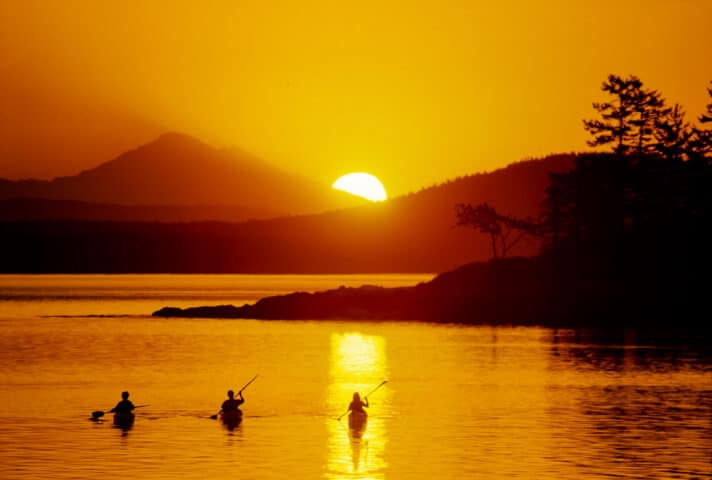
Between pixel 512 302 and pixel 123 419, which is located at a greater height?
pixel 512 302

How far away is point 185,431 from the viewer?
49.1m

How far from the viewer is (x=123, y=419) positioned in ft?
168

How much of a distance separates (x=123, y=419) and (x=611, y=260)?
7768 centimetres

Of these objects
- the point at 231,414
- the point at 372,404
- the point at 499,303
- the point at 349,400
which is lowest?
the point at 231,414

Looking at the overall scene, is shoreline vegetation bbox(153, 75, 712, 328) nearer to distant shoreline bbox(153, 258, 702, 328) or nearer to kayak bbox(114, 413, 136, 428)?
distant shoreline bbox(153, 258, 702, 328)

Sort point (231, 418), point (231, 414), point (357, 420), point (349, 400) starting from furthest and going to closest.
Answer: point (349, 400) < point (231, 414) < point (231, 418) < point (357, 420)

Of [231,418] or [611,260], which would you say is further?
[611,260]

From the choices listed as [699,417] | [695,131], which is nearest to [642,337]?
[695,131]

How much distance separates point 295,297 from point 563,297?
3163 centimetres

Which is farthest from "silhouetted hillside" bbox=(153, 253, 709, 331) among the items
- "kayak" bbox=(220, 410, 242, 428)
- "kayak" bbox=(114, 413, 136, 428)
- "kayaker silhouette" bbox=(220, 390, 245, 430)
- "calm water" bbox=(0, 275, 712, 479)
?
"kayak" bbox=(114, 413, 136, 428)

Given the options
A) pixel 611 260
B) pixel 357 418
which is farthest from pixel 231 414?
pixel 611 260

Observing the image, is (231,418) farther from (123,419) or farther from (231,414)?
(123,419)

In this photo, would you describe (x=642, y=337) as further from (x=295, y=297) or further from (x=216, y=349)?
(x=295, y=297)

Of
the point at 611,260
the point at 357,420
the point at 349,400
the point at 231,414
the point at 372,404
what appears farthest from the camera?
the point at 611,260
